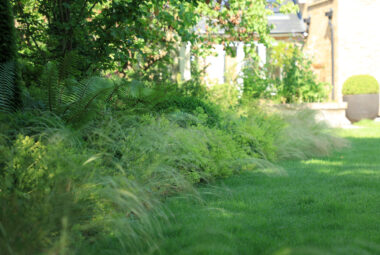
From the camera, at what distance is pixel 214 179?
449 cm

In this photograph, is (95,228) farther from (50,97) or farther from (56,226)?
(50,97)

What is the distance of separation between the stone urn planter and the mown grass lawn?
31.9 ft

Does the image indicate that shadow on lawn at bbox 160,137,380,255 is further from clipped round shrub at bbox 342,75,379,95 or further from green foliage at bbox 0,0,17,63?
clipped round shrub at bbox 342,75,379,95

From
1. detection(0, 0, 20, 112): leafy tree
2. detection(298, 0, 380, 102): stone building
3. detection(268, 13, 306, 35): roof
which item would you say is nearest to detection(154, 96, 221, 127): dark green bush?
detection(0, 0, 20, 112): leafy tree

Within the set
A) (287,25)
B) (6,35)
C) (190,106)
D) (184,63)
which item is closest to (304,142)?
(190,106)

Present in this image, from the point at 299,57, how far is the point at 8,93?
31.5 ft

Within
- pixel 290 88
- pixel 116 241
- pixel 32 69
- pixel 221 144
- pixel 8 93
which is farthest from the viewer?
pixel 290 88

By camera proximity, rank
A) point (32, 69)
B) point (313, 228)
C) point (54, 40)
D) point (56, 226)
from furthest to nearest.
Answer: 1. point (54, 40)
2. point (32, 69)
3. point (313, 228)
4. point (56, 226)

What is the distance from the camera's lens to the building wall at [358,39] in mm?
15305

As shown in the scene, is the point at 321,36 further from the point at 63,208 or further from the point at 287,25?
the point at 63,208

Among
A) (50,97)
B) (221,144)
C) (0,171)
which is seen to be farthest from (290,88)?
(0,171)

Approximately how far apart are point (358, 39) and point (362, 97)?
2.41 m

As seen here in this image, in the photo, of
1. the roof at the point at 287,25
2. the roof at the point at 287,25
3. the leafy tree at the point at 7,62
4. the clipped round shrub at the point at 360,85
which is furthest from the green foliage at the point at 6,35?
the roof at the point at 287,25

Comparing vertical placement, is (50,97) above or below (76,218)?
above
